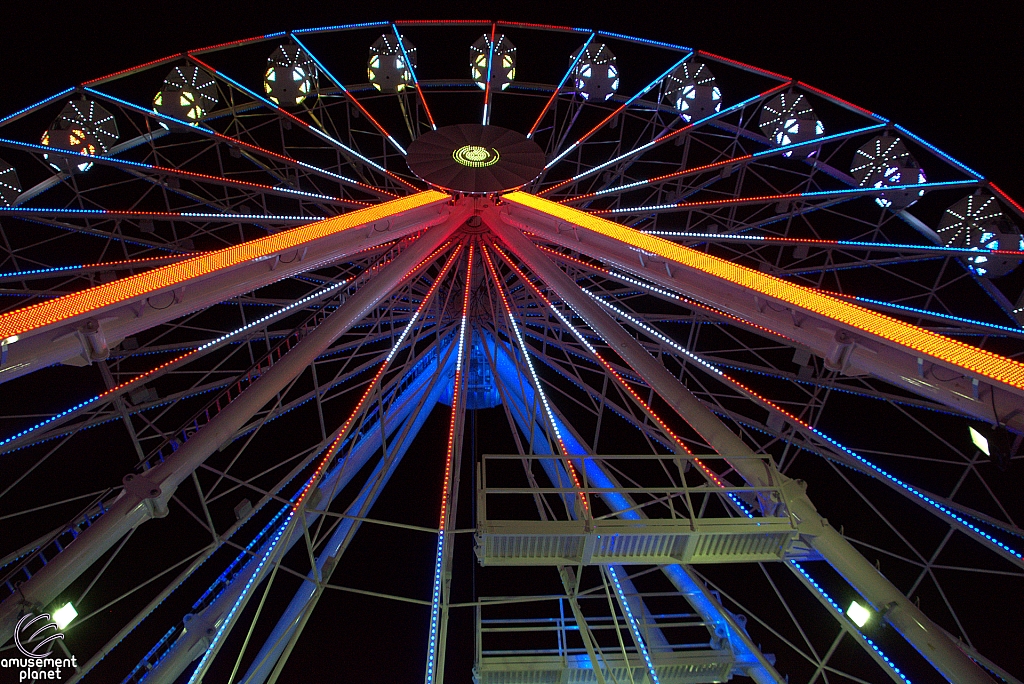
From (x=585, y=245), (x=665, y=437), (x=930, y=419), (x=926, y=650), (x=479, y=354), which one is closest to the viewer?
(x=926, y=650)

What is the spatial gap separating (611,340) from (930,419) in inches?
438

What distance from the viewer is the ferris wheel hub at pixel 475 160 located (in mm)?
10508

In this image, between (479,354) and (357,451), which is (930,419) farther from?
(357,451)

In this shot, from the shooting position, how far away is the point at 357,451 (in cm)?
1140

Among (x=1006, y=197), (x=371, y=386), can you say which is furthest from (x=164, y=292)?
(x=1006, y=197)

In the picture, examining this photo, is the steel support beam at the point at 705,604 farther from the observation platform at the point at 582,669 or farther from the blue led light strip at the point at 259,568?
the blue led light strip at the point at 259,568

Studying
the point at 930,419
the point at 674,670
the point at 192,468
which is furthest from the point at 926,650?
the point at 930,419

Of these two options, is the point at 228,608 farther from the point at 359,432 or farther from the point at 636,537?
the point at 636,537

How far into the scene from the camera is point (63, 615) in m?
6.31

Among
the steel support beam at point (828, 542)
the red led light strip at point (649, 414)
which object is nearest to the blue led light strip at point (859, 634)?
the steel support beam at point (828, 542)

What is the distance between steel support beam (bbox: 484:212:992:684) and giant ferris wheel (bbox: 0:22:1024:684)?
4cm

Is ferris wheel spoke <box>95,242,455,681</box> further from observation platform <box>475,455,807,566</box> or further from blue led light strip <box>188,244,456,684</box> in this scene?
observation platform <box>475,455,807,566</box>

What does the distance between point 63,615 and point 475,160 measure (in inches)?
310

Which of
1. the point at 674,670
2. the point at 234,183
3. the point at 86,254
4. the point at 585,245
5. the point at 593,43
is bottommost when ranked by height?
the point at 674,670
